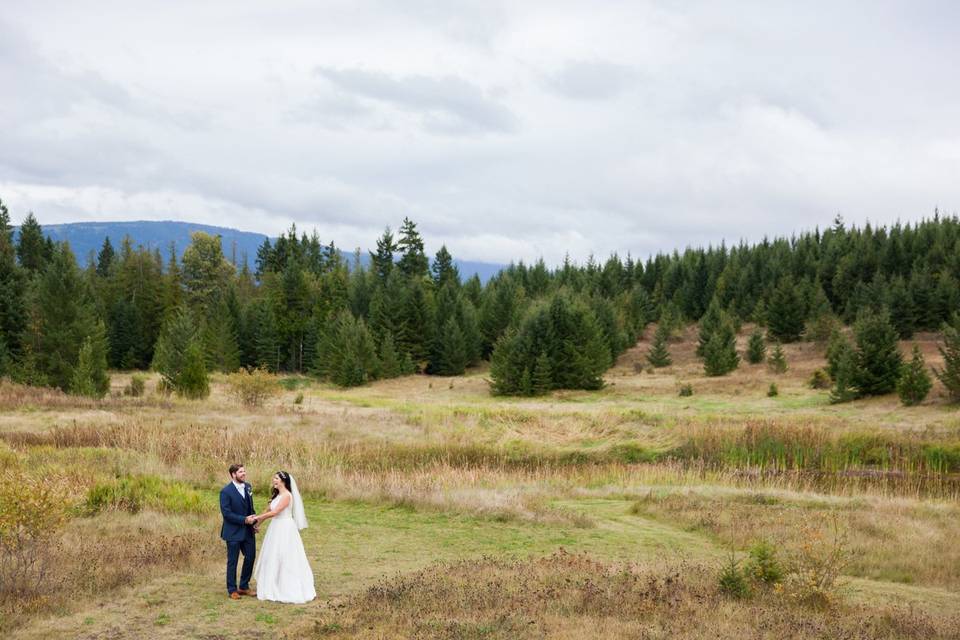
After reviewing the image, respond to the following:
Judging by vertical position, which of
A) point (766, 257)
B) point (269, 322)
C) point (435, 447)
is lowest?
point (435, 447)

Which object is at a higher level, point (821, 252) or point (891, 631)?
point (821, 252)

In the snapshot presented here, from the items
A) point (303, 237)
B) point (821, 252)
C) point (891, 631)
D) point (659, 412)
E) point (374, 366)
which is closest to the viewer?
point (891, 631)

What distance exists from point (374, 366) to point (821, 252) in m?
72.7

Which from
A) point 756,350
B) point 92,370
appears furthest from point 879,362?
point 92,370

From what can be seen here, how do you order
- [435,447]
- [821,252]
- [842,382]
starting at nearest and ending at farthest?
1. [435,447]
2. [842,382]
3. [821,252]

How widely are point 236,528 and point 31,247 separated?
8243 centimetres

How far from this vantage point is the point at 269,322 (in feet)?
258

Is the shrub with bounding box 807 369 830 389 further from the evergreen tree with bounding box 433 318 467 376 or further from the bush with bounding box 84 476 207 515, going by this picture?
the bush with bounding box 84 476 207 515

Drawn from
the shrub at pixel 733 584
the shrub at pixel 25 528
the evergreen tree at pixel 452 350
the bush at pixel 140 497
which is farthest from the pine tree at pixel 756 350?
the shrub at pixel 25 528

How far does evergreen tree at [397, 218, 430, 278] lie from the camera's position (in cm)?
9162

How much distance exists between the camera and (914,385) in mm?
39500

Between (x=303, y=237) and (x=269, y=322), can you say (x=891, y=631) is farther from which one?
(x=303, y=237)

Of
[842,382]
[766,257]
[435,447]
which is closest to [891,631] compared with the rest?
[435,447]

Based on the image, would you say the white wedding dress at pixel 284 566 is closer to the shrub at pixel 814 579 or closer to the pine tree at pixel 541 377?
the shrub at pixel 814 579
